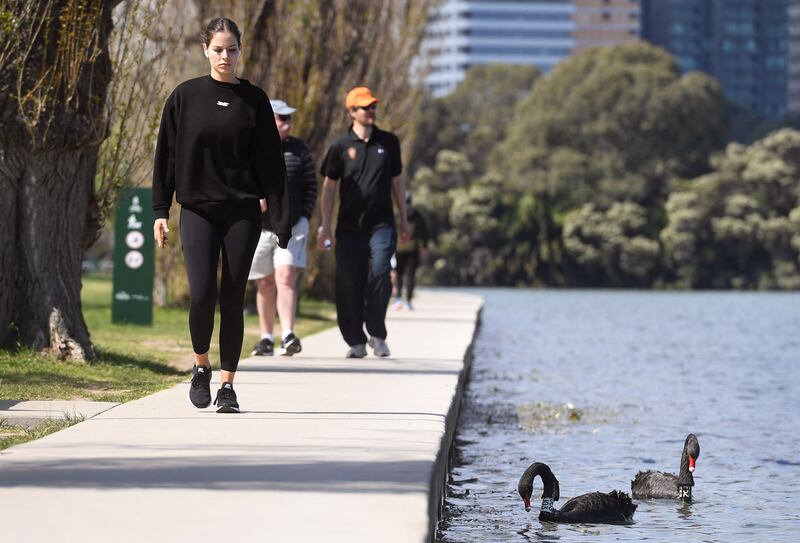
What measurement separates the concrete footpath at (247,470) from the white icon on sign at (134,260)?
8.26 metres

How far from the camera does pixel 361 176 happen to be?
12.9 meters

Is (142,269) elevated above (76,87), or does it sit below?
below

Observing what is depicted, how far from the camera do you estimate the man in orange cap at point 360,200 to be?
12.9 metres

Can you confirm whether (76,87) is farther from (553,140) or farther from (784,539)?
(553,140)

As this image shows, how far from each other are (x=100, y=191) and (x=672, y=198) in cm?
6898

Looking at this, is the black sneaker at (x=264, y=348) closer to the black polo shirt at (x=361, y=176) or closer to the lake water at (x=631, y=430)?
the black polo shirt at (x=361, y=176)

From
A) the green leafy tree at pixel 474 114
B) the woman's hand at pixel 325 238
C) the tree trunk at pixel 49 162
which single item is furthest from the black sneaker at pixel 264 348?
the green leafy tree at pixel 474 114

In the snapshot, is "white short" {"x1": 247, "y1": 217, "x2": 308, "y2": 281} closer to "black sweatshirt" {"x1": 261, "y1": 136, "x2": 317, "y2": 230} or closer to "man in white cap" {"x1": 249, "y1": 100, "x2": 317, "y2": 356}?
"man in white cap" {"x1": 249, "y1": 100, "x2": 317, "y2": 356}

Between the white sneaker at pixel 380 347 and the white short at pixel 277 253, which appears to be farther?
the white sneaker at pixel 380 347

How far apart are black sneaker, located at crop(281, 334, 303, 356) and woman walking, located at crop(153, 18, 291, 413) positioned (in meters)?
4.61

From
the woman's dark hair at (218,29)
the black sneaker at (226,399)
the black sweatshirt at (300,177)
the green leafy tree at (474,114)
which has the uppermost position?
the green leafy tree at (474,114)

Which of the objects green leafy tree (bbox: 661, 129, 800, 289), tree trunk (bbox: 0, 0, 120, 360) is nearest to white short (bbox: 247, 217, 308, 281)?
tree trunk (bbox: 0, 0, 120, 360)

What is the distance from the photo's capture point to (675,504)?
8625 mm

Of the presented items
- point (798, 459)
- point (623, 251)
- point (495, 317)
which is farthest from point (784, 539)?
point (623, 251)
